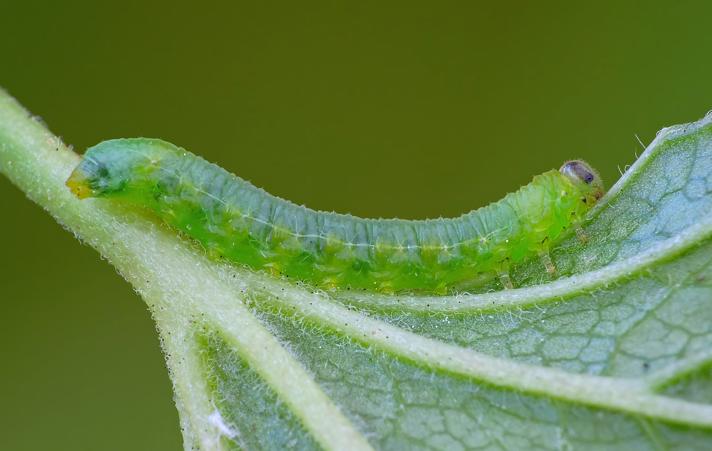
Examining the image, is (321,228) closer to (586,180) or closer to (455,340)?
(455,340)

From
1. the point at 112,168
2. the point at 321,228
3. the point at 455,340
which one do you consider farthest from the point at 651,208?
the point at 112,168

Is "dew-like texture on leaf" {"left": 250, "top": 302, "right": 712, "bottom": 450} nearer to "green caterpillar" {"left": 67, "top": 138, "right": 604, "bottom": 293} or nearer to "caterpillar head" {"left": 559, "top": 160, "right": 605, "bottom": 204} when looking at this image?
"green caterpillar" {"left": 67, "top": 138, "right": 604, "bottom": 293}

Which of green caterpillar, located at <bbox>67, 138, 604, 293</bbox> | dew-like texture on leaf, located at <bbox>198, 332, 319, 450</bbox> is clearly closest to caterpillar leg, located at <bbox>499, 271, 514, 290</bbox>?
green caterpillar, located at <bbox>67, 138, 604, 293</bbox>

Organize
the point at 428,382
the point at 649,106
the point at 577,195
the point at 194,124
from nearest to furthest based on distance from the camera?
the point at 428,382, the point at 577,195, the point at 194,124, the point at 649,106

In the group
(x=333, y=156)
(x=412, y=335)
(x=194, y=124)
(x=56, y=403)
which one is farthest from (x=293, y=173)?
(x=412, y=335)

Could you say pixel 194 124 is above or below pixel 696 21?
below

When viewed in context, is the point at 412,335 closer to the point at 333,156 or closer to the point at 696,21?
the point at 333,156
